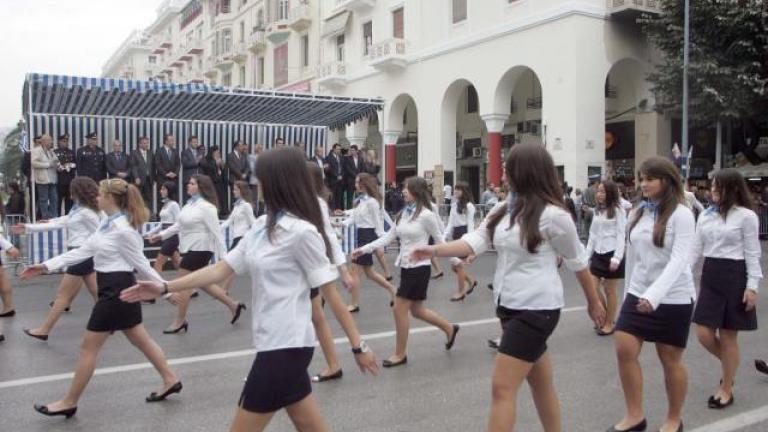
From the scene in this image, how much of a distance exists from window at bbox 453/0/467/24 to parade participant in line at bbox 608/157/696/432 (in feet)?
78.9

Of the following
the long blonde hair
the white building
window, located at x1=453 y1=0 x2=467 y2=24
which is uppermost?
window, located at x1=453 y1=0 x2=467 y2=24

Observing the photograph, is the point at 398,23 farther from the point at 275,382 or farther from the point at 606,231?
the point at 275,382

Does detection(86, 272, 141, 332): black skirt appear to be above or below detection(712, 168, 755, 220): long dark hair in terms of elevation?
below

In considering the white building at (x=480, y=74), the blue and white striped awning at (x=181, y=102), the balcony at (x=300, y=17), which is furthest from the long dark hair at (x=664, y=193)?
the balcony at (x=300, y=17)

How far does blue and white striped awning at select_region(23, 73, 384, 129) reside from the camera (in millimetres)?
15594

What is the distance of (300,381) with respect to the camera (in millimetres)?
3271

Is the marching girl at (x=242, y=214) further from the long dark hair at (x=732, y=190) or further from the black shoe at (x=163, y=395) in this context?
the long dark hair at (x=732, y=190)

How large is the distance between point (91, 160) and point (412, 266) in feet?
38.9

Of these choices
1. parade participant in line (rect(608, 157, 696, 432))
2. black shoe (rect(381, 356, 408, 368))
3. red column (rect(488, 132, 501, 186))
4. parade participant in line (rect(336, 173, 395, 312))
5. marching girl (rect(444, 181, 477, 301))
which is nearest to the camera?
parade participant in line (rect(608, 157, 696, 432))

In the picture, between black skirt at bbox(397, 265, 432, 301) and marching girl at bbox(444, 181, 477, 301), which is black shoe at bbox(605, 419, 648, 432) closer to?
black skirt at bbox(397, 265, 432, 301)

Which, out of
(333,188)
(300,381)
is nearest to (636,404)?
(300,381)

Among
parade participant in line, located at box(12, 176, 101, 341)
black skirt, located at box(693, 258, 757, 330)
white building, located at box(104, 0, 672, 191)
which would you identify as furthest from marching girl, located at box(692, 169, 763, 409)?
white building, located at box(104, 0, 672, 191)

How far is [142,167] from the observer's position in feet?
55.2

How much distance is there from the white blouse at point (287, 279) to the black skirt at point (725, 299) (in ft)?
11.1
